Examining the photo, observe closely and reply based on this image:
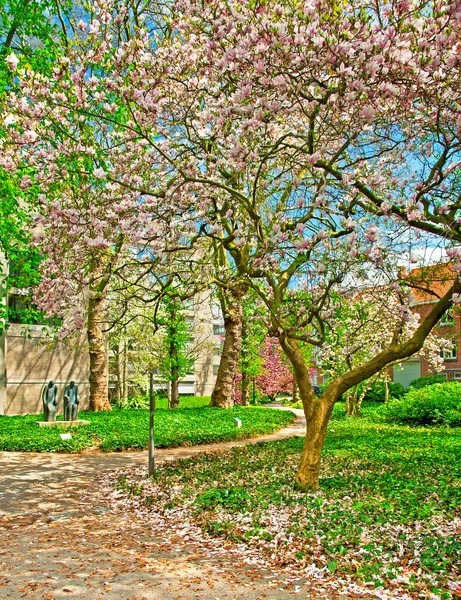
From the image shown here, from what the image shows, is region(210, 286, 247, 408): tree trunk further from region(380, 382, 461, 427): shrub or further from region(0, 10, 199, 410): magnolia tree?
region(0, 10, 199, 410): magnolia tree

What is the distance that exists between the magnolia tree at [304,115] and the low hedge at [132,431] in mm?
6047

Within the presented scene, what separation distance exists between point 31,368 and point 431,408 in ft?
50.1

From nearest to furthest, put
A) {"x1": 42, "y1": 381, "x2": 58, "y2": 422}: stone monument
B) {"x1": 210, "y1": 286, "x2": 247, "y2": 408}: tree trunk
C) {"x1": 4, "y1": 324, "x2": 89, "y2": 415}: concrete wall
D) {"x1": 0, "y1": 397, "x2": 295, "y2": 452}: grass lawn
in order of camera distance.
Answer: {"x1": 0, "y1": 397, "x2": 295, "y2": 452}: grass lawn → {"x1": 42, "y1": 381, "x2": 58, "y2": 422}: stone monument → {"x1": 210, "y1": 286, "x2": 247, "y2": 408}: tree trunk → {"x1": 4, "y1": 324, "x2": 89, "y2": 415}: concrete wall

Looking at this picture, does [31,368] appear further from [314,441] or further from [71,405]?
[314,441]

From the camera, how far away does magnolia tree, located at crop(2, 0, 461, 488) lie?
15.6 ft

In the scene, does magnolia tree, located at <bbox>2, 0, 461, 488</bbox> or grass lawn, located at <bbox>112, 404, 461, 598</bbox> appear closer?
grass lawn, located at <bbox>112, 404, 461, 598</bbox>

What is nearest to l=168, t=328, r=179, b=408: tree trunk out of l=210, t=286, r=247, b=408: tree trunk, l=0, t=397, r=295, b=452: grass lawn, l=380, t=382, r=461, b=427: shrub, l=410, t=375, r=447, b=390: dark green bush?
l=210, t=286, r=247, b=408: tree trunk

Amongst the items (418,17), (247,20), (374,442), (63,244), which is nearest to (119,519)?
(63,244)

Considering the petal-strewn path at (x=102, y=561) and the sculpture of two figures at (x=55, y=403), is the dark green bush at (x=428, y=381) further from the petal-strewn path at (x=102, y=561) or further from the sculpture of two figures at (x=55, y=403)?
the petal-strewn path at (x=102, y=561)

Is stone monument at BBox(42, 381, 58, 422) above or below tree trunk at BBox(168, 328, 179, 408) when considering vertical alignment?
below

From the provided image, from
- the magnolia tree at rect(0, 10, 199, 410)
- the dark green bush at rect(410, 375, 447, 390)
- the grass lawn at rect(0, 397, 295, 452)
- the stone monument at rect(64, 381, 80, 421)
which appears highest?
the magnolia tree at rect(0, 10, 199, 410)

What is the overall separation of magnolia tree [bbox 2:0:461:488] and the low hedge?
6.05 m

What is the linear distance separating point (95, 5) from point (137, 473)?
6993mm

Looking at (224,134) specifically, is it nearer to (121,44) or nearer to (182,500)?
(121,44)
